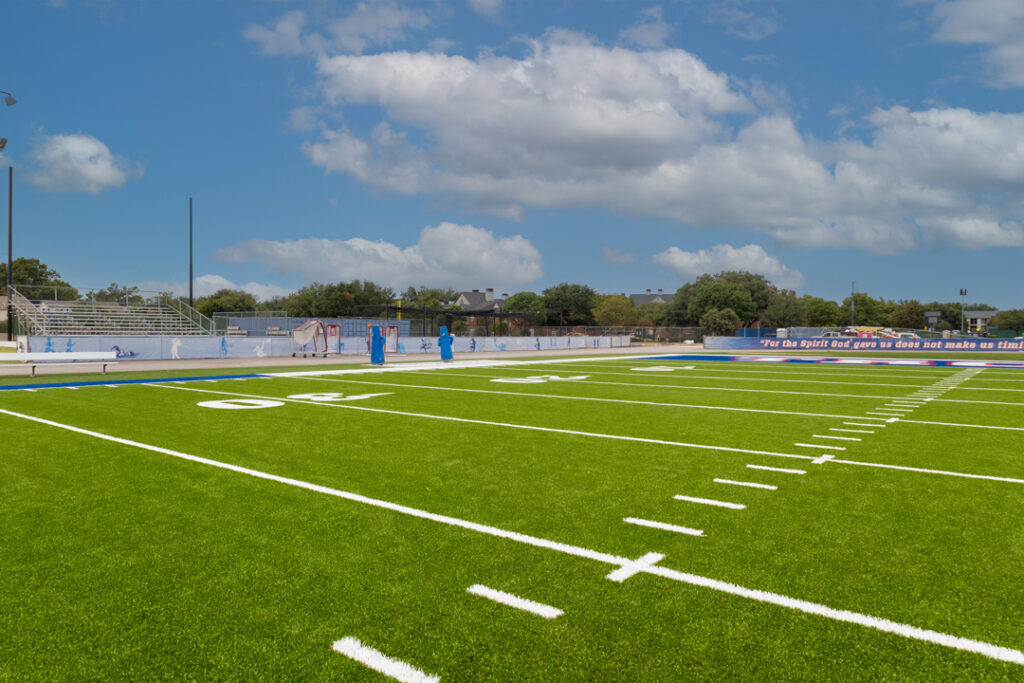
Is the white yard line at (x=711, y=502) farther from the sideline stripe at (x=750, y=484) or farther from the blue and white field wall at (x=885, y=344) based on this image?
the blue and white field wall at (x=885, y=344)

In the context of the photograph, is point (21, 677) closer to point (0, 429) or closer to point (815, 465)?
point (815, 465)

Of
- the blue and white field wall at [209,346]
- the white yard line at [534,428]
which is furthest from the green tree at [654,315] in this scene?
the white yard line at [534,428]

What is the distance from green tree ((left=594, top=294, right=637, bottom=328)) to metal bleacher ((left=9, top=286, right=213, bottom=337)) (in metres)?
66.7

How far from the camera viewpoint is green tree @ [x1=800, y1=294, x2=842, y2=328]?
127631 millimetres

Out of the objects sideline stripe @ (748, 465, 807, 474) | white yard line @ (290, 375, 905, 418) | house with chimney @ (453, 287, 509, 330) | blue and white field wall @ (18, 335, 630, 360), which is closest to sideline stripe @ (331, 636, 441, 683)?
sideline stripe @ (748, 465, 807, 474)

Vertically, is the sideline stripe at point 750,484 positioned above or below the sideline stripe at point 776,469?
above

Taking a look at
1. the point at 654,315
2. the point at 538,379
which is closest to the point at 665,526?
the point at 538,379

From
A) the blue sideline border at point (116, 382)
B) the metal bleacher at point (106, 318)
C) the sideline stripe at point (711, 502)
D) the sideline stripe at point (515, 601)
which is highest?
the metal bleacher at point (106, 318)

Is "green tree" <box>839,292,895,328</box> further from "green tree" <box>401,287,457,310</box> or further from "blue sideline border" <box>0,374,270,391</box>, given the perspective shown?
"blue sideline border" <box>0,374,270,391</box>

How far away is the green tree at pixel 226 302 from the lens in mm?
88438

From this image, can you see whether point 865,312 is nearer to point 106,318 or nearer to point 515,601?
point 106,318

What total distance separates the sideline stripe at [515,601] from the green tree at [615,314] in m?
94.2

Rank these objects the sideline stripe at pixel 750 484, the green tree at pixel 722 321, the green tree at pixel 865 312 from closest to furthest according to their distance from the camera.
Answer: the sideline stripe at pixel 750 484 → the green tree at pixel 722 321 → the green tree at pixel 865 312

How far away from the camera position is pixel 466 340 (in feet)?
135
